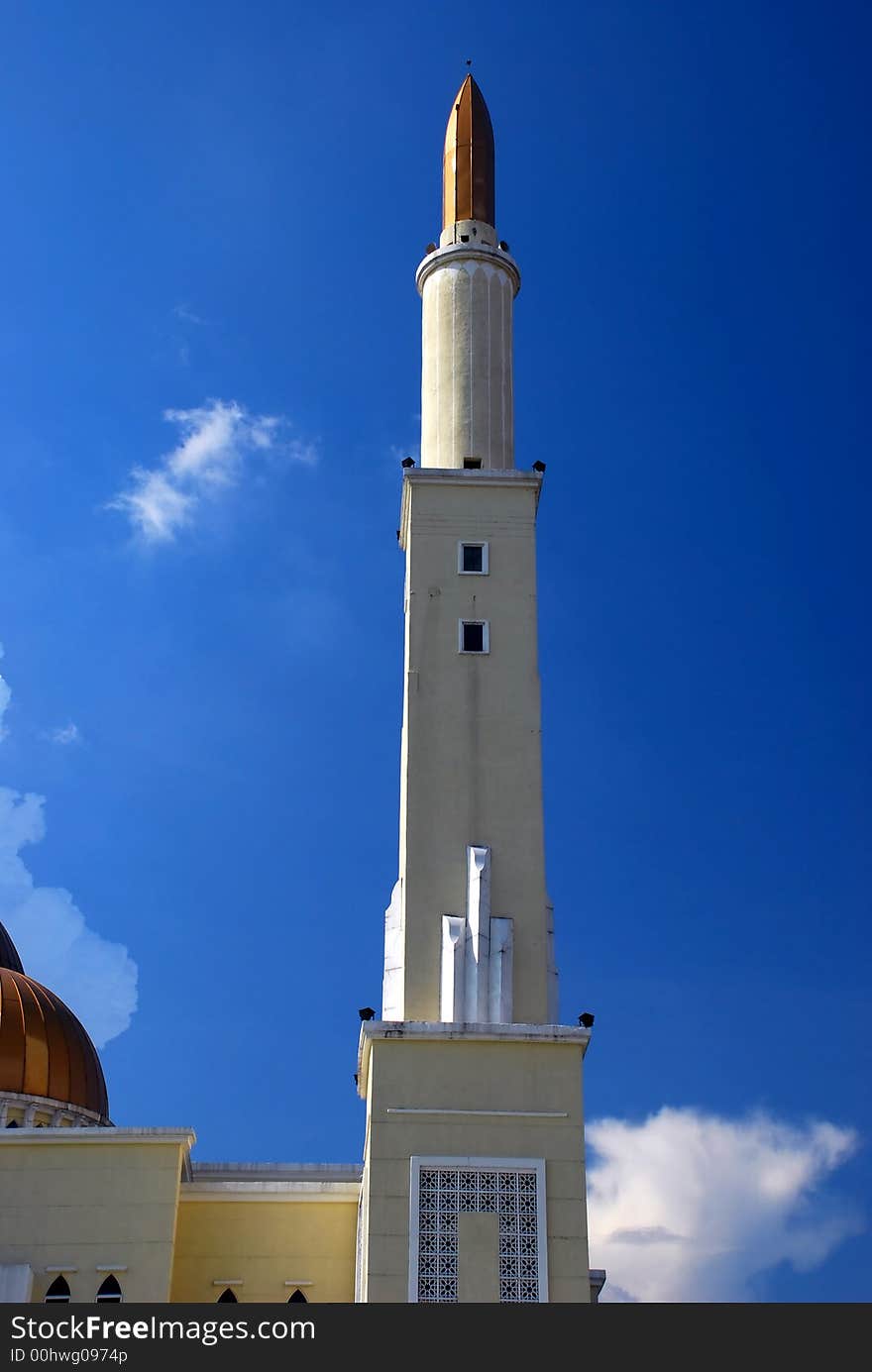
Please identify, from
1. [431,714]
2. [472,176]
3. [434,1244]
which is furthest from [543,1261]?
[472,176]

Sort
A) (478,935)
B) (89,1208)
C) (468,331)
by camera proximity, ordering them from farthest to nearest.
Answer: (468,331), (478,935), (89,1208)

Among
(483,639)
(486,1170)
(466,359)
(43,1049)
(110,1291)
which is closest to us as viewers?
(486,1170)

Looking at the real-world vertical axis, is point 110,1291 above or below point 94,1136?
below

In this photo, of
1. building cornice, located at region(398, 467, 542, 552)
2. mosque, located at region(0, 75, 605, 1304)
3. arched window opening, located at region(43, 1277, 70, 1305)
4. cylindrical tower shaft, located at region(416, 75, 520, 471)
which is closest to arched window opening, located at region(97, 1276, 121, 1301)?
mosque, located at region(0, 75, 605, 1304)

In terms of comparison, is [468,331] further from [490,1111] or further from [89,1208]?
[89,1208]

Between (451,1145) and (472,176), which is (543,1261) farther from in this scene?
(472,176)

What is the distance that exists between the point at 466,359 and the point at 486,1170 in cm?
1380

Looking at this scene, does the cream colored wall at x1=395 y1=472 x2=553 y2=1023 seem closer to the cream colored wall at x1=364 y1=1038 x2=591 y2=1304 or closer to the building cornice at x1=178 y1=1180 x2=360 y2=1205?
the cream colored wall at x1=364 y1=1038 x2=591 y2=1304

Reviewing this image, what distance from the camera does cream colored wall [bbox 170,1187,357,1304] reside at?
969 inches

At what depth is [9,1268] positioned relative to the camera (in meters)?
23.3

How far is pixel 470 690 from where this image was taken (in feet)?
87.0

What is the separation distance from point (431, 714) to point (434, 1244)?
7.97 meters

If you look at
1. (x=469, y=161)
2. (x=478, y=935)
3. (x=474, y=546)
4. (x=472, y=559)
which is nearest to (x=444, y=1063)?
(x=478, y=935)
